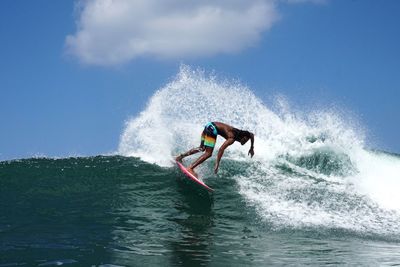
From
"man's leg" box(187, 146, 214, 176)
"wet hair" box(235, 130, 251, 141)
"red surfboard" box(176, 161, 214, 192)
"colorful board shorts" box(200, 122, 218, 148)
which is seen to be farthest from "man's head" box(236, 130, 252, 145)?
"red surfboard" box(176, 161, 214, 192)

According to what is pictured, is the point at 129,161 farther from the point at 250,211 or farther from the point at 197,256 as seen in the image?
the point at 197,256

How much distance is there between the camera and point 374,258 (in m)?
6.56

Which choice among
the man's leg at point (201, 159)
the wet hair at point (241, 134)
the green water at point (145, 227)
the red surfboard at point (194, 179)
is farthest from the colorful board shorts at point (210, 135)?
the green water at point (145, 227)

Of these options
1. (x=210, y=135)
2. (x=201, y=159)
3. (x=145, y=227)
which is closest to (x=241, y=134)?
(x=210, y=135)

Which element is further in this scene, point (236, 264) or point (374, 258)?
point (374, 258)

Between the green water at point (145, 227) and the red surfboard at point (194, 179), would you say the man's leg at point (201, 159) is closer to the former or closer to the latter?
the red surfboard at point (194, 179)

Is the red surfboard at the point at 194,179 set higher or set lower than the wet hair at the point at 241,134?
lower

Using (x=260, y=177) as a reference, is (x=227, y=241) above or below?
below

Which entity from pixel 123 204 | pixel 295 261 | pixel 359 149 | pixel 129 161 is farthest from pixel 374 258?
pixel 359 149

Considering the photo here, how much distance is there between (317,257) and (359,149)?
385 inches

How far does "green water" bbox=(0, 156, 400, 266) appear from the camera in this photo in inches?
242

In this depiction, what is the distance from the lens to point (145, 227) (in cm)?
808

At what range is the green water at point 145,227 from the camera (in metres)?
6.15

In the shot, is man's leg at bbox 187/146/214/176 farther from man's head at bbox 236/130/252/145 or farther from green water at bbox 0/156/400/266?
man's head at bbox 236/130/252/145
